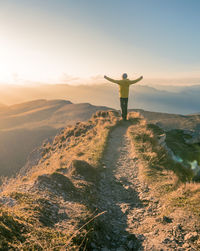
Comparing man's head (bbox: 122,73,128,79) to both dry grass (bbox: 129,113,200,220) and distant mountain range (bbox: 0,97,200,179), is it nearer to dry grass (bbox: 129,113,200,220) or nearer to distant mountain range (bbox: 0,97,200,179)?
dry grass (bbox: 129,113,200,220)

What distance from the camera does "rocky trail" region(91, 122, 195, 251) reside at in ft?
11.8

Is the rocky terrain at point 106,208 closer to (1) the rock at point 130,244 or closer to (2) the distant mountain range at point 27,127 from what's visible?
(1) the rock at point 130,244

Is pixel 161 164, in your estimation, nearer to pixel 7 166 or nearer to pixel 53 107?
pixel 7 166

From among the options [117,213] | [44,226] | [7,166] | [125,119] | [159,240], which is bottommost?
[7,166]

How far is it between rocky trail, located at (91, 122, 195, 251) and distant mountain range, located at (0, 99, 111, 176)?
173ft

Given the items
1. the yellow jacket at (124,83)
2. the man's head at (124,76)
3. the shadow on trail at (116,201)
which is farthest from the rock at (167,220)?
the man's head at (124,76)

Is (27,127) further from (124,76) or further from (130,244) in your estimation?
(130,244)

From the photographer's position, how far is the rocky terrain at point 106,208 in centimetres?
316

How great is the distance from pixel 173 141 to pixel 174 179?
6424 millimetres

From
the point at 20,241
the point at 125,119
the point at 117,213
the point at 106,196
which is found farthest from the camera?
the point at 125,119

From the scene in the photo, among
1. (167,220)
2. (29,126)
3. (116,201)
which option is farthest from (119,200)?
(29,126)

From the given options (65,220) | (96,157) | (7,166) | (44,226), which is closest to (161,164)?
(96,157)

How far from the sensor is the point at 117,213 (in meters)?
5.37

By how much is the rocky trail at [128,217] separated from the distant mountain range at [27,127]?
2073 inches
